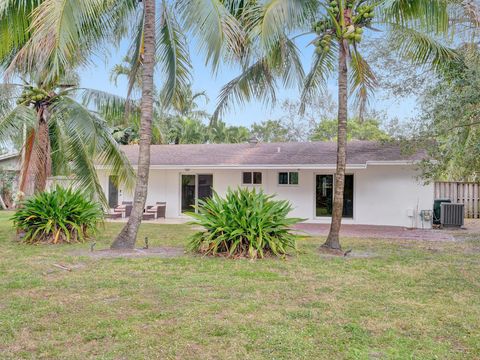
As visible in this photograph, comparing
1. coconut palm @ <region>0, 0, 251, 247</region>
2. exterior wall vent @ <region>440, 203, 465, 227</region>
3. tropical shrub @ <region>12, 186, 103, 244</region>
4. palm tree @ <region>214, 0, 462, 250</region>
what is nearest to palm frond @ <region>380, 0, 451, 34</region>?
palm tree @ <region>214, 0, 462, 250</region>

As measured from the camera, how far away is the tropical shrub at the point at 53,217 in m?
11.0

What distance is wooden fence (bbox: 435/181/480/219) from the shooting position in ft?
65.0

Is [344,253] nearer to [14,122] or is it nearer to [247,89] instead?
[247,89]

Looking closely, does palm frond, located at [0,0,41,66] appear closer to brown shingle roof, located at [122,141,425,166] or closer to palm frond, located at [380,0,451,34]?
palm frond, located at [380,0,451,34]

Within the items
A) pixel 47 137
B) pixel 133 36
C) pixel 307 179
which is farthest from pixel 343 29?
pixel 307 179

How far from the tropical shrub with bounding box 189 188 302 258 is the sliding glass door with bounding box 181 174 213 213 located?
29.6 ft

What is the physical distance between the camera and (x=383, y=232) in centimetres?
1410

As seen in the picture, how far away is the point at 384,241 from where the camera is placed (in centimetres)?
1193

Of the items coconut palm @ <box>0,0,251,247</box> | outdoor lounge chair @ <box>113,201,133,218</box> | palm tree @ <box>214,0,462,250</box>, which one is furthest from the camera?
outdoor lounge chair @ <box>113,201,133,218</box>

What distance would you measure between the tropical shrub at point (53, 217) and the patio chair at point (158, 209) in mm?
6496

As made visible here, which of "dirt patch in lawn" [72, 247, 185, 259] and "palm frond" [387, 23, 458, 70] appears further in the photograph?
"palm frond" [387, 23, 458, 70]

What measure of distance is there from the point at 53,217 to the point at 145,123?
3.75 meters

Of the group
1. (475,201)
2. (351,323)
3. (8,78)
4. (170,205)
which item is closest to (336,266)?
(351,323)

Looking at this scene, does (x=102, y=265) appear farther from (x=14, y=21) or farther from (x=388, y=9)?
(x=388, y=9)
